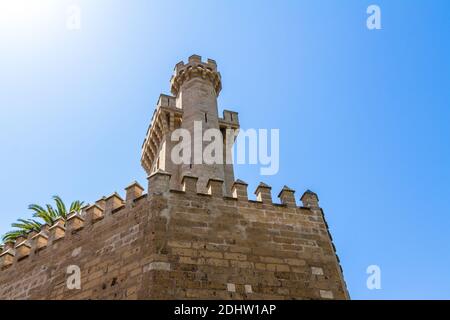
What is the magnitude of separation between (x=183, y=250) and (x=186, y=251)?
76mm

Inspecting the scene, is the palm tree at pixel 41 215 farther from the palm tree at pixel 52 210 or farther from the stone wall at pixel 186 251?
the stone wall at pixel 186 251

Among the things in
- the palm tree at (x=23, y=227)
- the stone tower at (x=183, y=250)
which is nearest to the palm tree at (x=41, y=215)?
the palm tree at (x=23, y=227)

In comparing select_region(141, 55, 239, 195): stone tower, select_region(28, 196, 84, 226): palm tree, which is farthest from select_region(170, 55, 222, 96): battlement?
select_region(28, 196, 84, 226): palm tree

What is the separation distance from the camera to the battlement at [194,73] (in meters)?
22.9

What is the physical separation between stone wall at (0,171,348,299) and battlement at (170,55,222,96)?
11.7 m

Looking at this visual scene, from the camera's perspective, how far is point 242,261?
34.9 ft

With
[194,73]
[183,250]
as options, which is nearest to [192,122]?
[194,73]

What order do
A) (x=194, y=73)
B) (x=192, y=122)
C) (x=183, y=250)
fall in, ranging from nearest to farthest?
(x=183, y=250), (x=192, y=122), (x=194, y=73)

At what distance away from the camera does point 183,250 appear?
10359 mm

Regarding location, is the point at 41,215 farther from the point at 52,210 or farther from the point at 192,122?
the point at 192,122

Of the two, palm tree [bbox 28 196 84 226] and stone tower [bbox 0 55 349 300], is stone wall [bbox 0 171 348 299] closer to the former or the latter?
stone tower [bbox 0 55 349 300]

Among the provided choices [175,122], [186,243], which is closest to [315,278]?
[186,243]
